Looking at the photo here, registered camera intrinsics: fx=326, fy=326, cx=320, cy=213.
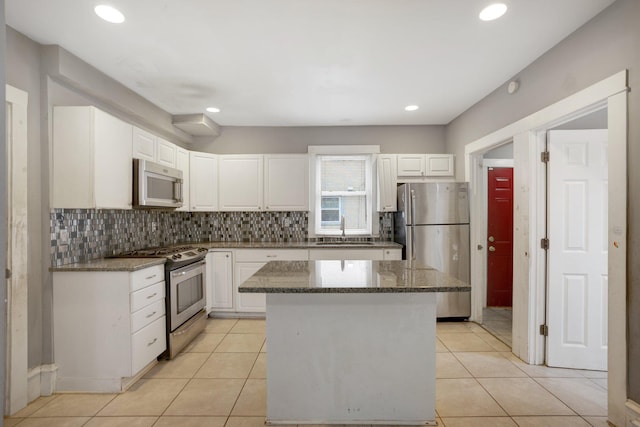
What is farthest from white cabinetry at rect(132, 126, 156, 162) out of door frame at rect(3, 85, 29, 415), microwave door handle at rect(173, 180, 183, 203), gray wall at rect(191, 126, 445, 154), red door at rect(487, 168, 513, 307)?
red door at rect(487, 168, 513, 307)

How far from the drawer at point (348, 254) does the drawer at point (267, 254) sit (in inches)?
4.9

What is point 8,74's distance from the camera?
6.98ft

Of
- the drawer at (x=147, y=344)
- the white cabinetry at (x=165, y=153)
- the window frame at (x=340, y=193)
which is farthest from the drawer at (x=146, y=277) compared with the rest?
the window frame at (x=340, y=193)

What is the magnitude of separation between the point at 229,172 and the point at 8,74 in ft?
7.92

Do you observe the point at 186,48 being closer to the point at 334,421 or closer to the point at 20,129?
the point at 20,129

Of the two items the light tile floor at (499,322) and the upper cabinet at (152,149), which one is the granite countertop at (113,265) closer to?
the upper cabinet at (152,149)

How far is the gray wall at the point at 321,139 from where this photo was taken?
460 centimetres

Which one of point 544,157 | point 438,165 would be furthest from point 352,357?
point 438,165

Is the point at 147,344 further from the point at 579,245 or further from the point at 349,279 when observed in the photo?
the point at 579,245

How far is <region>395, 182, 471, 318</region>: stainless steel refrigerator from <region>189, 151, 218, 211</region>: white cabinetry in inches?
99.4

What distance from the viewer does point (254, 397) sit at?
233cm

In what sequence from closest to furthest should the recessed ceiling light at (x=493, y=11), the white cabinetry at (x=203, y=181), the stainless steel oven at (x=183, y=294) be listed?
the recessed ceiling light at (x=493, y=11)
the stainless steel oven at (x=183, y=294)
the white cabinetry at (x=203, y=181)

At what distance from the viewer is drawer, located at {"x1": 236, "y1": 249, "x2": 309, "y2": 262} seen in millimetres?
4027

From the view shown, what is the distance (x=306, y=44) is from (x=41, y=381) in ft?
10.3
